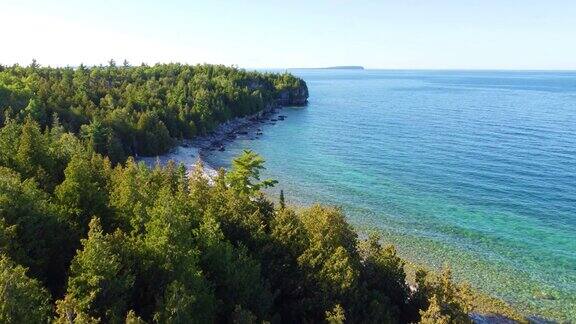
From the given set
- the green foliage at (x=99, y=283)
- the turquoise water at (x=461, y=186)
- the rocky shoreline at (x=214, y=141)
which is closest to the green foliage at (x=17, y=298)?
the green foliage at (x=99, y=283)

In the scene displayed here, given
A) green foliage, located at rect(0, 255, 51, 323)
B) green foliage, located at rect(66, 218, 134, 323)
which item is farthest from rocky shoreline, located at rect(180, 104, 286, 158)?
green foliage, located at rect(0, 255, 51, 323)

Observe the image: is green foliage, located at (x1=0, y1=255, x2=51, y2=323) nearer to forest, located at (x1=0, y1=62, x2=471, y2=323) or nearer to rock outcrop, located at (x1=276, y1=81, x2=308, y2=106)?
A: forest, located at (x1=0, y1=62, x2=471, y2=323)

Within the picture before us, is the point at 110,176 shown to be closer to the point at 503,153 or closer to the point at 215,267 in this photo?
the point at 215,267

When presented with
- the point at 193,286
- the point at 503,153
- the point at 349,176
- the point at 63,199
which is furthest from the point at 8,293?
the point at 503,153

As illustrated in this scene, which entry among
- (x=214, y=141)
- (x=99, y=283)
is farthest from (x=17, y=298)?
(x=214, y=141)

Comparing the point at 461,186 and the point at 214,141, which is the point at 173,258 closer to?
the point at 461,186
